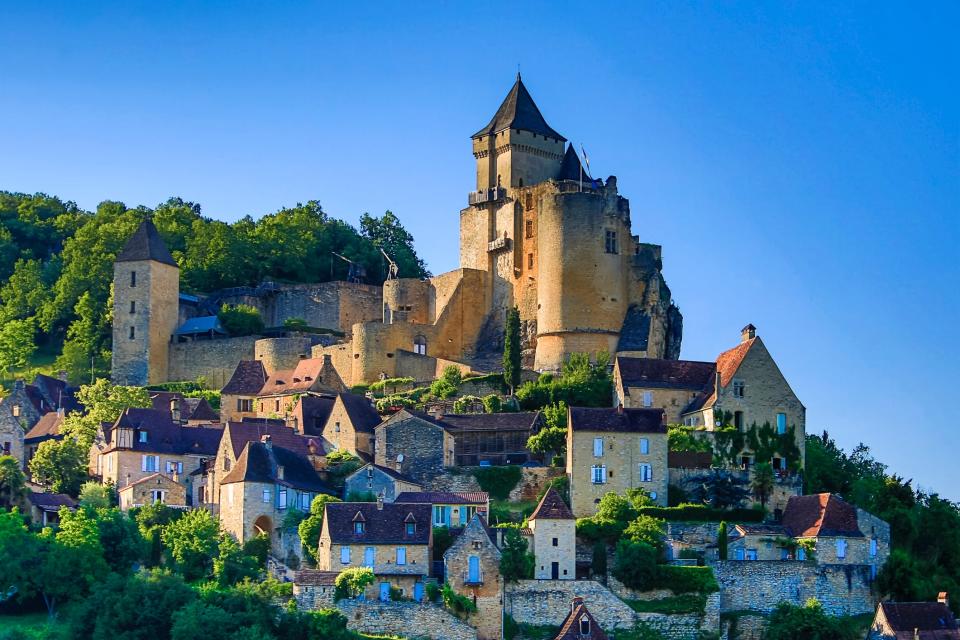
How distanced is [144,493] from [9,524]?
19.7 feet

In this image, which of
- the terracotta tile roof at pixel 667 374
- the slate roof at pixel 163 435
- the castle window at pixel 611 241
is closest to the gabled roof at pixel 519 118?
the castle window at pixel 611 241

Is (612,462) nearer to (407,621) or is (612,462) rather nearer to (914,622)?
(407,621)

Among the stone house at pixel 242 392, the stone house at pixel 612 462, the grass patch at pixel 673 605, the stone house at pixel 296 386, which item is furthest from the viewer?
the stone house at pixel 242 392

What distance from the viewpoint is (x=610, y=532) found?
6681 centimetres

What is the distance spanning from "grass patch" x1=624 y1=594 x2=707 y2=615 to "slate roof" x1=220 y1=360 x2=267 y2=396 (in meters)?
29.4

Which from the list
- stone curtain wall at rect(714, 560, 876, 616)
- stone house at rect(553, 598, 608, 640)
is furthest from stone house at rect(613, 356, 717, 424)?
stone house at rect(553, 598, 608, 640)

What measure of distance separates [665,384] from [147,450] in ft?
68.8

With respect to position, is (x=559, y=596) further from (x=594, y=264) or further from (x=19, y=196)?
(x=19, y=196)

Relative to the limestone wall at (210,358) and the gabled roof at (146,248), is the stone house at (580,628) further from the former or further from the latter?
the gabled roof at (146,248)

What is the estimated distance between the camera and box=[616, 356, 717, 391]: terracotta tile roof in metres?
76.3

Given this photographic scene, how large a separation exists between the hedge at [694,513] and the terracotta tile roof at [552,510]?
3.86 m

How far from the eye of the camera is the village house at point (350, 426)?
7638 centimetres

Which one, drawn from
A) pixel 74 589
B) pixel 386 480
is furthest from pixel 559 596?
pixel 74 589

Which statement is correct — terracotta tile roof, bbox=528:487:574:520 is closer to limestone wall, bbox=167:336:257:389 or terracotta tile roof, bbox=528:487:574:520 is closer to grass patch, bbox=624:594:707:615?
grass patch, bbox=624:594:707:615
